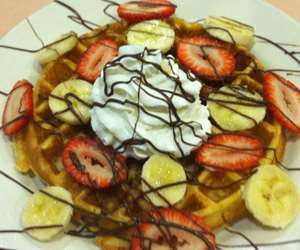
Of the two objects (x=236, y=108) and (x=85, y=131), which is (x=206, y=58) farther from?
(x=85, y=131)

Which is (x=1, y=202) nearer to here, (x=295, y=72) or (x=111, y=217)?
(x=111, y=217)

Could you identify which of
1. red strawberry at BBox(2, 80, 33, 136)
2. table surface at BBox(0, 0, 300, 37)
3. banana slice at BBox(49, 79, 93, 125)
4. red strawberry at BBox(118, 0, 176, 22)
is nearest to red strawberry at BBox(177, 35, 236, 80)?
red strawberry at BBox(118, 0, 176, 22)

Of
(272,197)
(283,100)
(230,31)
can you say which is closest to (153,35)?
(230,31)

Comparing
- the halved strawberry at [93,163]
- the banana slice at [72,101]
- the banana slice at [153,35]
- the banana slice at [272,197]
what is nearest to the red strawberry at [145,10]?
the banana slice at [153,35]

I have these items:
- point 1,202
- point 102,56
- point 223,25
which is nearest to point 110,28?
point 102,56

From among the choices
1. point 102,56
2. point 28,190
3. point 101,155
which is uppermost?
point 102,56
